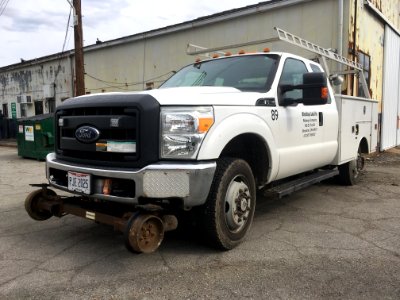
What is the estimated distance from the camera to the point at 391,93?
45.9ft

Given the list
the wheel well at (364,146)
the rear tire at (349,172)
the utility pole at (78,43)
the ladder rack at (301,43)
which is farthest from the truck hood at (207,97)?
the utility pole at (78,43)

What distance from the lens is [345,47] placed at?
969 centimetres

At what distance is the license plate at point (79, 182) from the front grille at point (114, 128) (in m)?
0.14

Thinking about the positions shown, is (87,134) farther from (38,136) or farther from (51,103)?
(51,103)

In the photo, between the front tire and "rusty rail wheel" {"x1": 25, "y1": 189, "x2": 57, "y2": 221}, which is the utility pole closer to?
"rusty rail wheel" {"x1": 25, "y1": 189, "x2": 57, "y2": 221}

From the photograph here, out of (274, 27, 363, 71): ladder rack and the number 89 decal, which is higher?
(274, 27, 363, 71): ladder rack

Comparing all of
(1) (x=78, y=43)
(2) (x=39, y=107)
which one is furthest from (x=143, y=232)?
(2) (x=39, y=107)

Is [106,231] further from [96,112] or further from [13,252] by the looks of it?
[96,112]

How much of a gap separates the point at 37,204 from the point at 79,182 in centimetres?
83

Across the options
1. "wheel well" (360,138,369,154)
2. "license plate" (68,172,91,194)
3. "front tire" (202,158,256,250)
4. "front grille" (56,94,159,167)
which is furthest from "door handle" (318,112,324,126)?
"license plate" (68,172,91,194)

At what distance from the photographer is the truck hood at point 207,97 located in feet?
10.8

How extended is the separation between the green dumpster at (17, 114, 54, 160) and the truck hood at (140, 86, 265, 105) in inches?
348

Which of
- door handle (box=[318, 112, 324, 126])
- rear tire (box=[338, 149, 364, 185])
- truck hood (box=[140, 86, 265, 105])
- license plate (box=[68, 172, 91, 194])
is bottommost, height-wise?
rear tire (box=[338, 149, 364, 185])

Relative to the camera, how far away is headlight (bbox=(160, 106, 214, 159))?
3238mm
